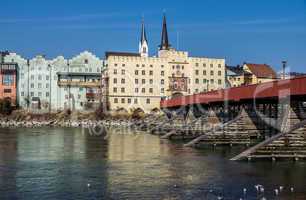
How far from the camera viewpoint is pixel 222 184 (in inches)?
958

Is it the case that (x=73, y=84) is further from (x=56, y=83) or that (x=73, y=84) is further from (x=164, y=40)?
(x=164, y=40)

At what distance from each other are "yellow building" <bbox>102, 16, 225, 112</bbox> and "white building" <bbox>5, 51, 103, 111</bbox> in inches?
210

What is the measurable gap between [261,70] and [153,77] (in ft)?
116

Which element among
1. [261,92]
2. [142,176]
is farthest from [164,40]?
[142,176]

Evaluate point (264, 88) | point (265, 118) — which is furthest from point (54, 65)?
point (264, 88)

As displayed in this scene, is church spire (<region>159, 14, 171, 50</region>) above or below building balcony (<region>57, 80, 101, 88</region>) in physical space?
above

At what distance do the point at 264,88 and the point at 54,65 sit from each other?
87399 millimetres

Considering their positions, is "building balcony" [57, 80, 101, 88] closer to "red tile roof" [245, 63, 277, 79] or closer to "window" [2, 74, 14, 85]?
"window" [2, 74, 14, 85]

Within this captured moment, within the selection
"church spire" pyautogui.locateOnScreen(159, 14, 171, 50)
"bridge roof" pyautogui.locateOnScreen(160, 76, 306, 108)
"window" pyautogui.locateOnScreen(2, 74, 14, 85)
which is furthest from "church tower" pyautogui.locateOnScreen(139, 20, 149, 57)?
"bridge roof" pyautogui.locateOnScreen(160, 76, 306, 108)

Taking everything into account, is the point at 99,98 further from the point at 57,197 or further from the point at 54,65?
the point at 57,197

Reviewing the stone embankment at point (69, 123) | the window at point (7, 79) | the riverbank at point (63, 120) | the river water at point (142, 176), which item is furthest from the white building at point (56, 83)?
the river water at point (142, 176)

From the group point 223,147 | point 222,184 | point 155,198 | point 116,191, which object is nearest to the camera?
point 155,198

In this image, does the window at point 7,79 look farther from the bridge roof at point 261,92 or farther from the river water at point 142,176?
the river water at point 142,176

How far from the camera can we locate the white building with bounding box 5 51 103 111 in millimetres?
115688
